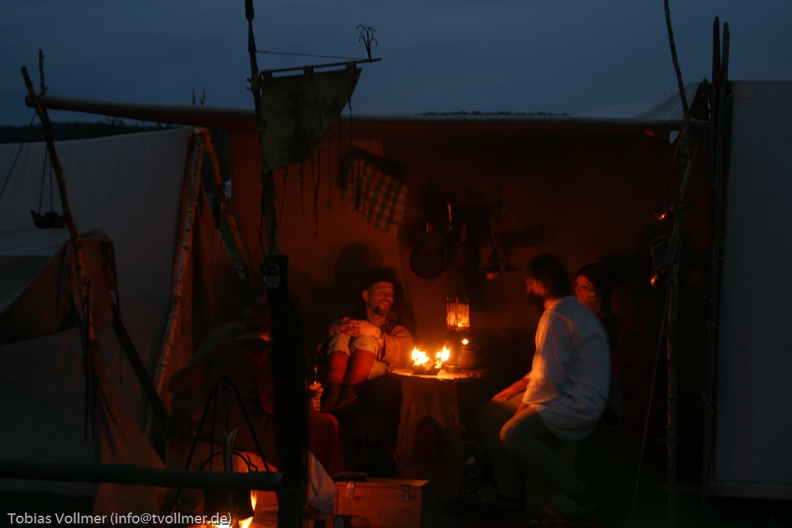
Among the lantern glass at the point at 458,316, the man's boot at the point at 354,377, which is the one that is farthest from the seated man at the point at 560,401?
the lantern glass at the point at 458,316

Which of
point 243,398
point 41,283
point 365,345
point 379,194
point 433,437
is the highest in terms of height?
point 379,194

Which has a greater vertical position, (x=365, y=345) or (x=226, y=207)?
(x=226, y=207)

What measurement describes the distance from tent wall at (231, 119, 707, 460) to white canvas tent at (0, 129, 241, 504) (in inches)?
20.8

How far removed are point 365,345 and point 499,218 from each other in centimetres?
140

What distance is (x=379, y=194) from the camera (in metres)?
6.27

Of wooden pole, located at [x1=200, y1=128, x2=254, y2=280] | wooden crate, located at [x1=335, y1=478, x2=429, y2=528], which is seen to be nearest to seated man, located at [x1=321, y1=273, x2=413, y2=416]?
wooden pole, located at [x1=200, y1=128, x2=254, y2=280]

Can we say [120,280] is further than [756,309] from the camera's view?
Yes

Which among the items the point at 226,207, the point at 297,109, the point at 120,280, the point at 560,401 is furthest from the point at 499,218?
the point at 297,109

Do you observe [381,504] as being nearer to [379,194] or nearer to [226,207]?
[379,194]

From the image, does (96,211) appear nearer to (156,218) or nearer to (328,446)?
(156,218)

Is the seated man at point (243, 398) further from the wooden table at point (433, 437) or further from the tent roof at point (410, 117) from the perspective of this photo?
the tent roof at point (410, 117)

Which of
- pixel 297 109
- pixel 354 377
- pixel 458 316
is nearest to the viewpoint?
pixel 297 109

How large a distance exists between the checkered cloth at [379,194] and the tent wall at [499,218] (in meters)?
0.11

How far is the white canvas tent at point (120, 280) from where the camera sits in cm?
537
